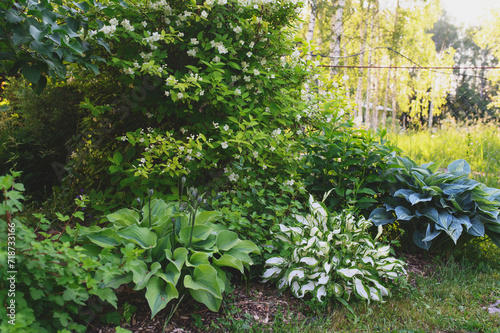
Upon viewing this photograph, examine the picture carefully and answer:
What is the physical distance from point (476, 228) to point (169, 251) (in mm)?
2648

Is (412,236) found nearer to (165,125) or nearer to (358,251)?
(358,251)

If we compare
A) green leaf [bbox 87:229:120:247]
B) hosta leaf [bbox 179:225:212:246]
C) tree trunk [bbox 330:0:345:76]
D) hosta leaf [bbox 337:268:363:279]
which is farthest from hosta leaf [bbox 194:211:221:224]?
tree trunk [bbox 330:0:345:76]

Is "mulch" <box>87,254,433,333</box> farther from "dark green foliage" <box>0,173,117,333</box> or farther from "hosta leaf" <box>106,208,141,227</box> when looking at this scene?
"hosta leaf" <box>106,208,141,227</box>

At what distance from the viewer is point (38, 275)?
132 centimetres

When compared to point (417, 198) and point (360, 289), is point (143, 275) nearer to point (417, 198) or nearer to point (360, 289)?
A: point (360, 289)

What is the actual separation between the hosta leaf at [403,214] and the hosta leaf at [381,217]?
0.41ft

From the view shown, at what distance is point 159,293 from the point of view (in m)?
1.71

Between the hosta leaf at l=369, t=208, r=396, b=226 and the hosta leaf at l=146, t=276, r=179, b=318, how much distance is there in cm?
200

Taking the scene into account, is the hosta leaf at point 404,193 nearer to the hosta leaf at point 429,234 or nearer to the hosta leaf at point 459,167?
the hosta leaf at point 429,234

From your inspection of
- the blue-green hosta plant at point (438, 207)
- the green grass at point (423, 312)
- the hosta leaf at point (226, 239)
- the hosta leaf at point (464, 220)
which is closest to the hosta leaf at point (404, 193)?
the blue-green hosta plant at point (438, 207)

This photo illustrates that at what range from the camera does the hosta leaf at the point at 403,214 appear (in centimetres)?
281

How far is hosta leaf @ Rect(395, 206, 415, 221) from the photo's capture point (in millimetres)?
2809

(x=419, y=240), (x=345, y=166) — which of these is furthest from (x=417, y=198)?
(x=345, y=166)

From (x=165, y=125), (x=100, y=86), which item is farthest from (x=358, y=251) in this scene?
(x=100, y=86)
